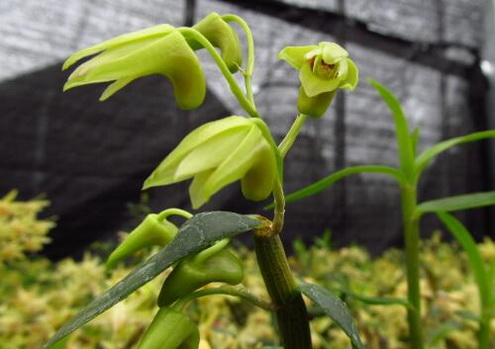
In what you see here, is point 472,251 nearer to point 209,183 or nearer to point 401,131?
point 401,131

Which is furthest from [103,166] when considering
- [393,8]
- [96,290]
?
[393,8]

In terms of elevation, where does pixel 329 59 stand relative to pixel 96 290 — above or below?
above

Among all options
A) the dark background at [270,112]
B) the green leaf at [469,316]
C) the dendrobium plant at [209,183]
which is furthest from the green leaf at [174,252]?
the dark background at [270,112]

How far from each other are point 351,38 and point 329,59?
232cm

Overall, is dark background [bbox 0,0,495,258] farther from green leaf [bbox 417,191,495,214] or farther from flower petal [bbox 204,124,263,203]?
flower petal [bbox 204,124,263,203]

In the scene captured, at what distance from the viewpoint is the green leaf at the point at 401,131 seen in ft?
1.49

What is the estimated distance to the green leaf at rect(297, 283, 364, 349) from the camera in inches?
8.6

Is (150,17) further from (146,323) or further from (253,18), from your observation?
(146,323)

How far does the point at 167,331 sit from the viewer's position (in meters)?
0.24

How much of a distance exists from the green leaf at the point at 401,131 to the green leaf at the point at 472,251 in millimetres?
55

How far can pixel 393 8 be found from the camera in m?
2.63

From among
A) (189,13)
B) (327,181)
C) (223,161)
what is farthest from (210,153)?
(189,13)

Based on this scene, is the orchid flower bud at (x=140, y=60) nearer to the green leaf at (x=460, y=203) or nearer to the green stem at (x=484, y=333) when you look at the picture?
the green leaf at (x=460, y=203)

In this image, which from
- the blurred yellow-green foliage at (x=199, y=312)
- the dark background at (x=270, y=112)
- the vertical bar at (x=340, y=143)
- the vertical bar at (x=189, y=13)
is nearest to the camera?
the blurred yellow-green foliage at (x=199, y=312)
